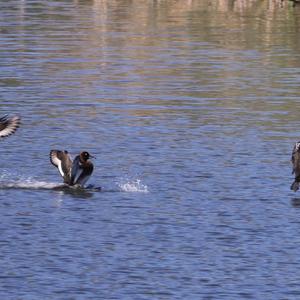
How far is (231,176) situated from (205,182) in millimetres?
689

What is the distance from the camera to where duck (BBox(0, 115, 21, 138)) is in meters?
22.6

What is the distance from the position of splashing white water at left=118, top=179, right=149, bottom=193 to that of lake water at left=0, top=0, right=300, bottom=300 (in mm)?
40

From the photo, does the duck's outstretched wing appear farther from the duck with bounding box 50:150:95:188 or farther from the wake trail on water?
the wake trail on water

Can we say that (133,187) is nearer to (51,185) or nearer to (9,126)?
(51,185)

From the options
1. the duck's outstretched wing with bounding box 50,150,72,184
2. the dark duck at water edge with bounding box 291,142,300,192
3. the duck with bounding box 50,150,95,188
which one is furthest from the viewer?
the duck's outstretched wing with bounding box 50,150,72,184

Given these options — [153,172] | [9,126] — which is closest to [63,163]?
[9,126]

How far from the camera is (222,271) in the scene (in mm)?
16734

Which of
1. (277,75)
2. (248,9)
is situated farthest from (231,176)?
(248,9)

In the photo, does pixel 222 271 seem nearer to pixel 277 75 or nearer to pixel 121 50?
pixel 277 75

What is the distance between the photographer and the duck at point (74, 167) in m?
21.9

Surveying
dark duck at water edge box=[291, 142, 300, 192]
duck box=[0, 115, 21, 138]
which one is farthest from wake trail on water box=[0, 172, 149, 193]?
dark duck at water edge box=[291, 142, 300, 192]

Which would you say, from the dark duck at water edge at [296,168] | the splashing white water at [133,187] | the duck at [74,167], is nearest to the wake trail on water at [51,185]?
the splashing white water at [133,187]

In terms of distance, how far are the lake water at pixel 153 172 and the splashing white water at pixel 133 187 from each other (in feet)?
0.13

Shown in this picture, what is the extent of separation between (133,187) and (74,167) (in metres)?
0.98
